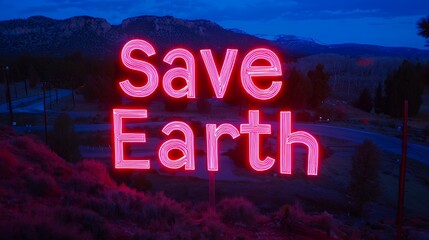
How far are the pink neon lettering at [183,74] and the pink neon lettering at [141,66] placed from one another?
0.93 ft

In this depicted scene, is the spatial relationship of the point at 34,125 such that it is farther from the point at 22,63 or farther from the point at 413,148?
the point at 22,63

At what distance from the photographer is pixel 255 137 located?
1068cm

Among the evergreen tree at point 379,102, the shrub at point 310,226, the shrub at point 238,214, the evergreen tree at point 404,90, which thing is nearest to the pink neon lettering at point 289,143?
the shrub at point 310,226

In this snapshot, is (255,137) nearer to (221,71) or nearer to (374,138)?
(221,71)

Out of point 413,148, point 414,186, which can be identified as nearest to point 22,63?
point 413,148

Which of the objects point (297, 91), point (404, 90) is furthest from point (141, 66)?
point (404, 90)

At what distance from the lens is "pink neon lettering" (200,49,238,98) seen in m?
10.6

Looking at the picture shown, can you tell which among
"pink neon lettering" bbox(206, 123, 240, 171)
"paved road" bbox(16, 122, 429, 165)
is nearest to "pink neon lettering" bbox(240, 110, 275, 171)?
"pink neon lettering" bbox(206, 123, 240, 171)

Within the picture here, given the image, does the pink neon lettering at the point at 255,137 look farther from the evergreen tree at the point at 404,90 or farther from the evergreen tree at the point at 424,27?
the evergreen tree at the point at 404,90

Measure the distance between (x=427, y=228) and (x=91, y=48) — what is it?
115m

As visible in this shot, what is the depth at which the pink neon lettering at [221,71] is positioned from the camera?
1055 centimetres

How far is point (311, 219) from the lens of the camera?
10.7 meters

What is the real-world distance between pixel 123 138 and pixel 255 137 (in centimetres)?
303

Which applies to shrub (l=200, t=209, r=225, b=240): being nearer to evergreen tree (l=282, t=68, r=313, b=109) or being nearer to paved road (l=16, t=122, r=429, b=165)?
paved road (l=16, t=122, r=429, b=165)
